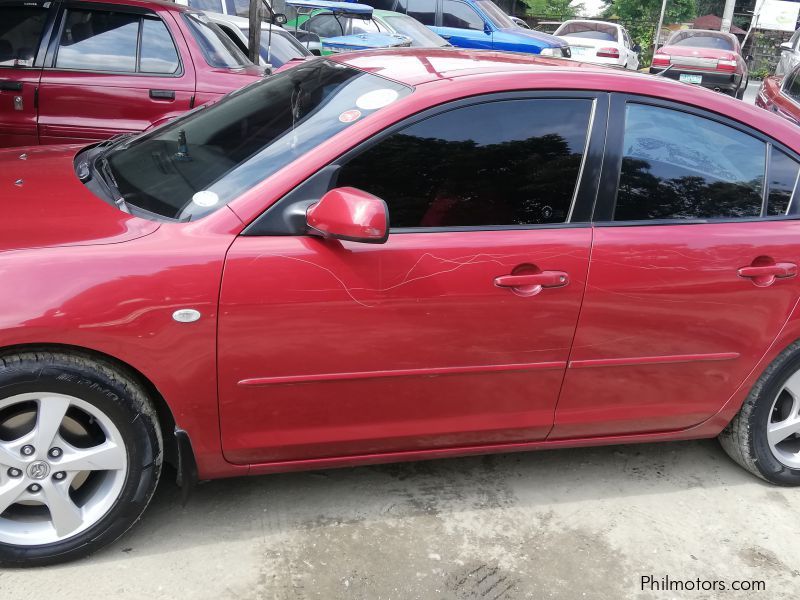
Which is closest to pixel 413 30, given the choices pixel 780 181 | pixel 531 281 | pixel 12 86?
pixel 12 86

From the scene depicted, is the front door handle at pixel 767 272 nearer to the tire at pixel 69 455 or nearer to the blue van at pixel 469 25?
the tire at pixel 69 455

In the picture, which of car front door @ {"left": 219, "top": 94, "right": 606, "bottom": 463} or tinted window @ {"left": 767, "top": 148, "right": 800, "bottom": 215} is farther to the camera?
tinted window @ {"left": 767, "top": 148, "right": 800, "bottom": 215}

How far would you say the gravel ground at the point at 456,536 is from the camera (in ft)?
8.50

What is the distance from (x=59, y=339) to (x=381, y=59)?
163 cm

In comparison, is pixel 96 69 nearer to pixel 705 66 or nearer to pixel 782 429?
pixel 782 429

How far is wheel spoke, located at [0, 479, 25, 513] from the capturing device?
2443 mm

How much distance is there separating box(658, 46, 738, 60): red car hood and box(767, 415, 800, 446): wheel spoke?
15.2 meters

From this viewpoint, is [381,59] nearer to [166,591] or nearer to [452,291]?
[452,291]

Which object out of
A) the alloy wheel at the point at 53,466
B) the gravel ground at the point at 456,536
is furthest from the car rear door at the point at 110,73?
the alloy wheel at the point at 53,466

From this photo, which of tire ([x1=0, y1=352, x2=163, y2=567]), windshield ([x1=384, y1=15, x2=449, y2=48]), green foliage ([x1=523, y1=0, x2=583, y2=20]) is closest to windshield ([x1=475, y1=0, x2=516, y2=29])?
windshield ([x1=384, y1=15, x2=449, y2=48])

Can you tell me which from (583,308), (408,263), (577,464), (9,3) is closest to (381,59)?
(408,263)

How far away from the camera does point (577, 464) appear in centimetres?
344

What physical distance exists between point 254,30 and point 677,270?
5.43m

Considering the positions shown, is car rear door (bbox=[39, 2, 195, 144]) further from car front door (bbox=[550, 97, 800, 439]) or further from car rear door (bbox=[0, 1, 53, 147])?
car front door (bbox=[550, 97, 800, 439])
